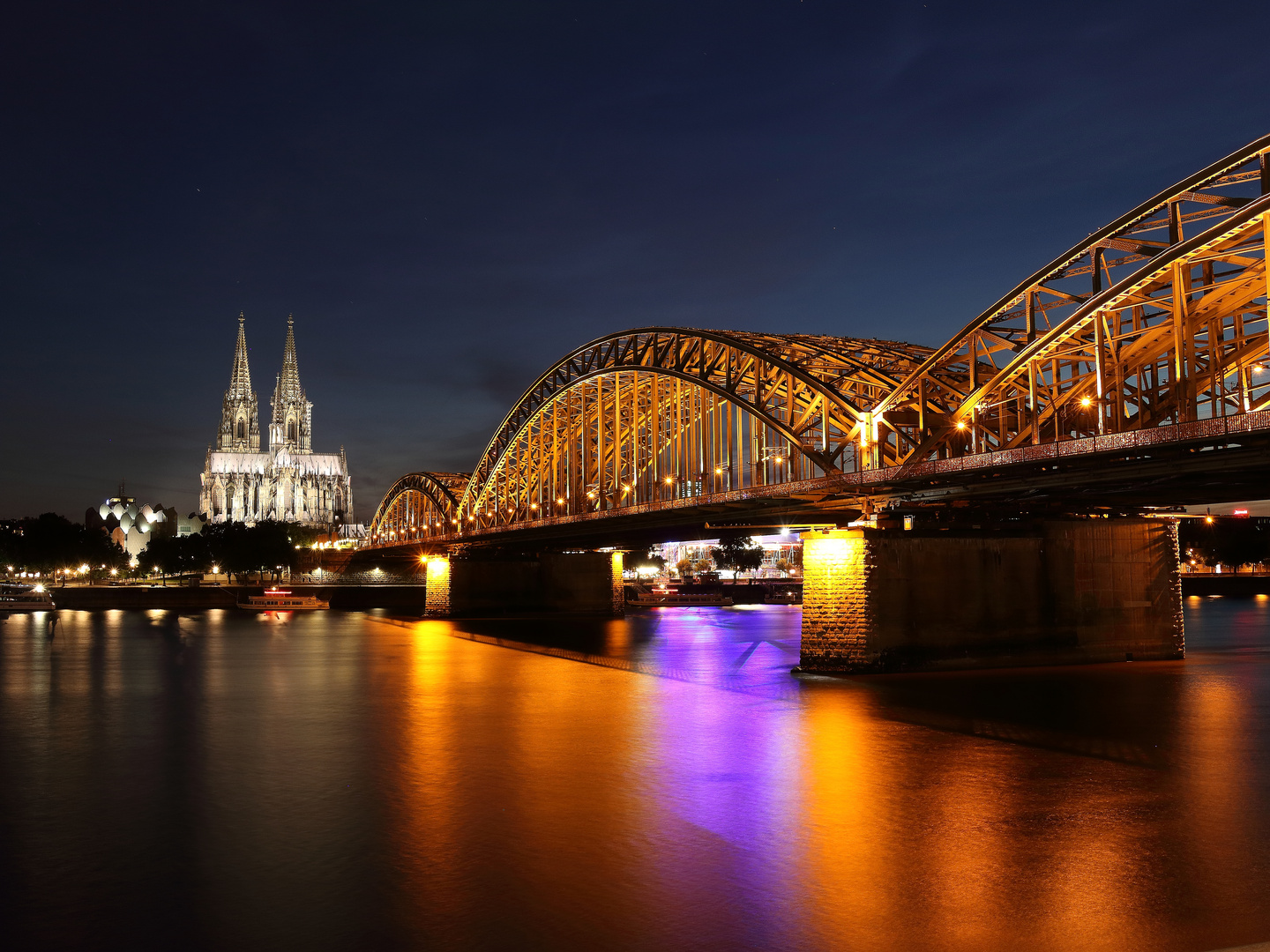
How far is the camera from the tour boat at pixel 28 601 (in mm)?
99438

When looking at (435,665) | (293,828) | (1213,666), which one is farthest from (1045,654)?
(293,828)

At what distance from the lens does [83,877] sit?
1447 centimetres

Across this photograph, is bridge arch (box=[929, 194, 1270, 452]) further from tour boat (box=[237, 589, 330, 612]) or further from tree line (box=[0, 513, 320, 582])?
tree line (box=[0, 513, 320, 582])

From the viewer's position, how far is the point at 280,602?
110m

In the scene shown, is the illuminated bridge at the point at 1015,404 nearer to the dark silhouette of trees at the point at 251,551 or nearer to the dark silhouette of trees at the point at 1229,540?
the dark silhouette of trees at the point at 251,551

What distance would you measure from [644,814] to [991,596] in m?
25.3

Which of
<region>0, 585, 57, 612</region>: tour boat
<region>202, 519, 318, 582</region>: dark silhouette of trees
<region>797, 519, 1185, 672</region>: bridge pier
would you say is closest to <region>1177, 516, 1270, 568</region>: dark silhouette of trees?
<region>797, 519, 1185, 672</region>: bridge pier

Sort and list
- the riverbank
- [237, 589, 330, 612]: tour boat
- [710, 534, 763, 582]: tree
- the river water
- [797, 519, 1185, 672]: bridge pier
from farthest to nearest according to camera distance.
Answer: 1. [710, 534, 763, 582]: tree
2. the riverbank
3. [237, 589, 330, 612]: tour boat
4. [797, 519, 1185, 672]: bridge pier
5. the river water

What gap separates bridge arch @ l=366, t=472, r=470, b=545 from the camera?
118 m

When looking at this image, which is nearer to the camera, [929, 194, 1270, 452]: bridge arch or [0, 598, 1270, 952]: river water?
[0, 598, 1270, 952]: river water

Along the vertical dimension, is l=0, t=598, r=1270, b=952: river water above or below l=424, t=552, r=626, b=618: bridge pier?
below

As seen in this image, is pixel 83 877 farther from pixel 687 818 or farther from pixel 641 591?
pixel 641 591

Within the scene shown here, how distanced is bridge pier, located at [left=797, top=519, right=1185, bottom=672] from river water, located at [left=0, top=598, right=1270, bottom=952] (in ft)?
5.96

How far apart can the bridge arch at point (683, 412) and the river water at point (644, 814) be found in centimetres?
1413
